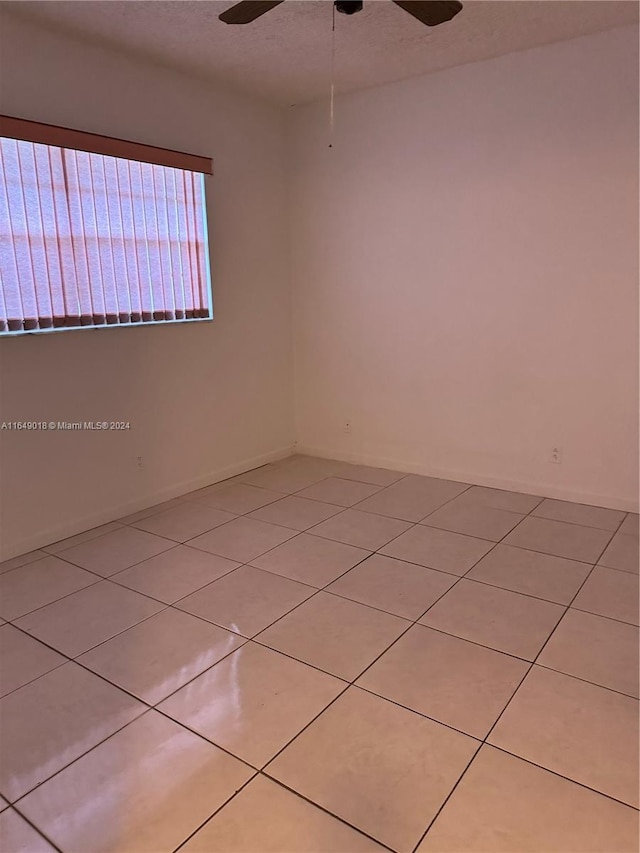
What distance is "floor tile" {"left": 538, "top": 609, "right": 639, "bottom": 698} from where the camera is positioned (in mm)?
1981

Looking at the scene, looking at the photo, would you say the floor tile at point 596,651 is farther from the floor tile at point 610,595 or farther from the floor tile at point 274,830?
the floor tile at point 274,830

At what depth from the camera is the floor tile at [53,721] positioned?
5.47 feet

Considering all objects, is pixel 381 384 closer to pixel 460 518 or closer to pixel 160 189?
pixel 460 518

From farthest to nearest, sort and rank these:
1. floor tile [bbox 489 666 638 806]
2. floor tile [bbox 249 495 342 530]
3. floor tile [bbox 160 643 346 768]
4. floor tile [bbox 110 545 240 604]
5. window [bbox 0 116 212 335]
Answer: floor tile [bbox 249 495 342 530], window [bbox 0 116 212 335], floor tile [bbox 110 545 240 604], floor tile [bbox 160 643 346 768], floor tile [bbox 489 666 638 806]

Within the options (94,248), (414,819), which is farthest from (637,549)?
(94,248)

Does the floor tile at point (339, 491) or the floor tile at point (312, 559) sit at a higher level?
the floor tile at point (339, 491)

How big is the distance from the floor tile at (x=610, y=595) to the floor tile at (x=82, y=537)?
8.01ft

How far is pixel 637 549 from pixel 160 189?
10.8 feet

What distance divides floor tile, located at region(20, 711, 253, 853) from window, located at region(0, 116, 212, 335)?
2.07 m

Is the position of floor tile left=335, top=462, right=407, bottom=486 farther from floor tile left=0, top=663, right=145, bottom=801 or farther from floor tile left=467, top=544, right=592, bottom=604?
floor tile left=0, top=663, right=145, bottom=801

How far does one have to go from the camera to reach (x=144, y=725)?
182 centimetres

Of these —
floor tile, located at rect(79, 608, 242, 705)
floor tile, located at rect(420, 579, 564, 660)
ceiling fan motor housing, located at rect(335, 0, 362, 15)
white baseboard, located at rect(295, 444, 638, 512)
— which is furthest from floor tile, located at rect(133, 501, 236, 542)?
ceiling fan motor housing, located at rect(335, 0, 362, 15)

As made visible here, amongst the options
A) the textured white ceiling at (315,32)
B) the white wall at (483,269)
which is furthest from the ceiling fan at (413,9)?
the white wall at (483,269)

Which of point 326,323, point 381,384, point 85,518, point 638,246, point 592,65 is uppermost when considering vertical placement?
point 592,65
